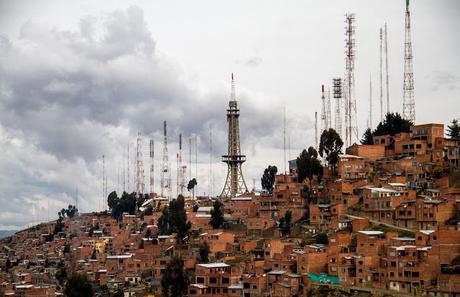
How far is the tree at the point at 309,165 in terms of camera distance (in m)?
68.0

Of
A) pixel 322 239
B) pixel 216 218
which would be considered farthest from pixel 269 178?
pixel 322 239

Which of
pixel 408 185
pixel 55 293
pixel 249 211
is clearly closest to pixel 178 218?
pixel 249 211

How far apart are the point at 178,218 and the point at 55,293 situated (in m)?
12.3

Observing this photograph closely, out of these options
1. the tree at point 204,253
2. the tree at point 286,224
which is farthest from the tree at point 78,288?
the tree at point 286,224

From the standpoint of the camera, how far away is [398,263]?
50.0 meters

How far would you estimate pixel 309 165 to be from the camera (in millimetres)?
68000

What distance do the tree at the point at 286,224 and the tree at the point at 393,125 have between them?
45.8 feet

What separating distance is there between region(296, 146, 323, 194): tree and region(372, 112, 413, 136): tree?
26.4 ft

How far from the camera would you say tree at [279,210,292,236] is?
6446 cm

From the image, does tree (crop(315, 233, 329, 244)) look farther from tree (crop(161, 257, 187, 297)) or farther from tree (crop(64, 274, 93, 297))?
tree (crop(64, 274, 93, 297))

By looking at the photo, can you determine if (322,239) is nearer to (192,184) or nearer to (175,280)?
(175,280)

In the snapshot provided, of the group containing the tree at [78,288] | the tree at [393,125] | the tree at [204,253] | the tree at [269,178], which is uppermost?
the tree at [393,125]

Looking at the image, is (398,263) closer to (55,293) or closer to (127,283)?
(127,283)

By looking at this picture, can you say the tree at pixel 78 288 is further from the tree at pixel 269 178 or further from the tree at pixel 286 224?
the tree at pixel 269 178
